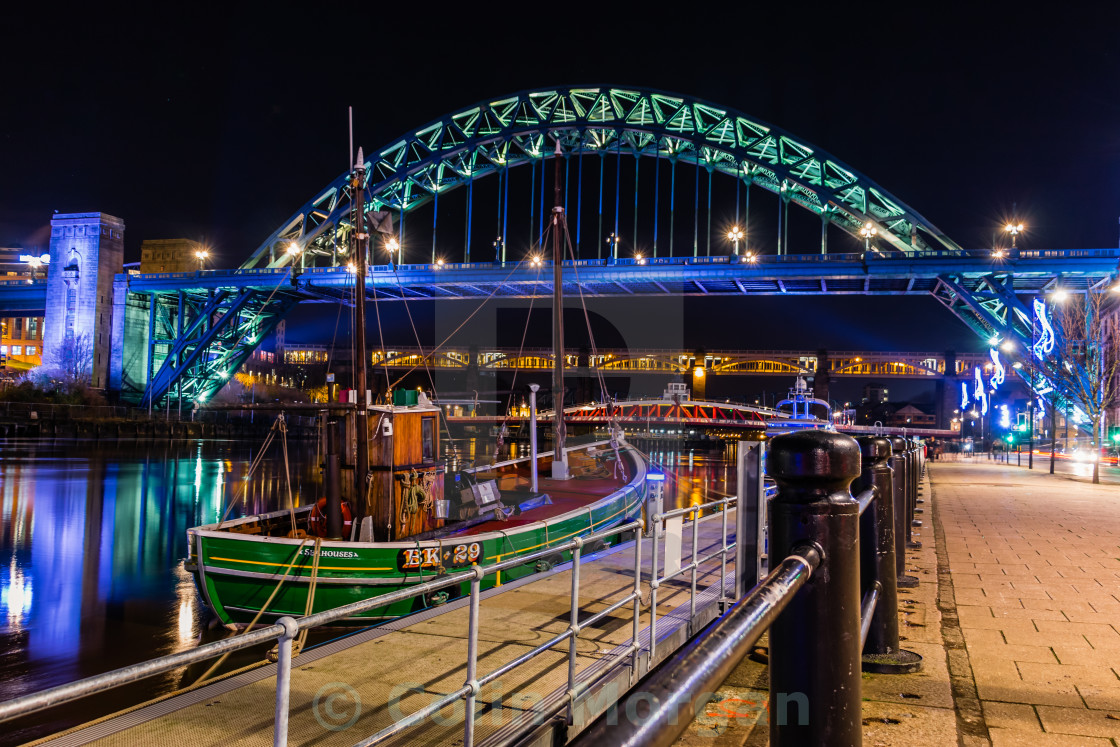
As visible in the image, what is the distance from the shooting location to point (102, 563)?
18391 millimetres

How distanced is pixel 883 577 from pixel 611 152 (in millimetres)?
56255

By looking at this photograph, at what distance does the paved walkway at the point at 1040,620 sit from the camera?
13.5 feet

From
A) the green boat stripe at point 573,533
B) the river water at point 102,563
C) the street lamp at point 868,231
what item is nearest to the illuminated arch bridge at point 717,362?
the street lamp at point 868,231

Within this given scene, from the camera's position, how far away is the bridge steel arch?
51344 millimetres

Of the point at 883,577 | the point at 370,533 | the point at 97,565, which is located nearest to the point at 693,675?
the point at 883,577

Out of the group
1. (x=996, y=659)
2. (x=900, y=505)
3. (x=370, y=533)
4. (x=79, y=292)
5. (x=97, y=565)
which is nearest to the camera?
(x=996, y=659)

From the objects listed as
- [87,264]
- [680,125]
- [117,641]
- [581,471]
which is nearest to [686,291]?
[680,125]

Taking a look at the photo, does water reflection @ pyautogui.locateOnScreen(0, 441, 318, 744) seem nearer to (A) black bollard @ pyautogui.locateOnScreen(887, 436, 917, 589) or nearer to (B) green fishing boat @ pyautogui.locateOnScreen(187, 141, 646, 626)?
(B) green fishing boat @ pyautogui.locateOnScreen(187, 141, 646, 626)

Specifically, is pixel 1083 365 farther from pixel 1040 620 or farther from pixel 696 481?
pixel 1040 620

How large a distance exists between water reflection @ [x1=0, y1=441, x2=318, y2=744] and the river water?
0.10 feet

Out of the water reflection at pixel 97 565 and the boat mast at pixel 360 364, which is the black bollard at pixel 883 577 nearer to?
→ the water reflection at pixel 97 565

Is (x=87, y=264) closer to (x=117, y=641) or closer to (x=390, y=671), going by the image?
(x=117, y=641)

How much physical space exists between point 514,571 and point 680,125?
48914mm

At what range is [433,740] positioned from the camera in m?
4.66
